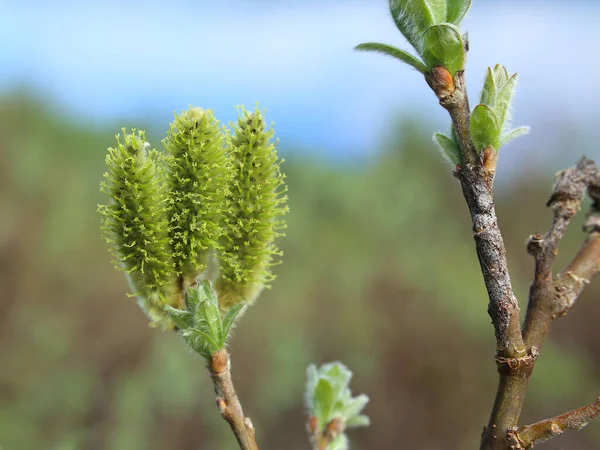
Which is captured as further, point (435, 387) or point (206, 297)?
point (435, 387)

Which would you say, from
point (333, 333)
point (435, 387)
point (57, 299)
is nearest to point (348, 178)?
point (333, 333)

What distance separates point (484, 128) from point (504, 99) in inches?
2.5

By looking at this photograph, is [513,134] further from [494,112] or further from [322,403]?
[322,403]

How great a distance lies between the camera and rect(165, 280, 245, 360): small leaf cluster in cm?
97

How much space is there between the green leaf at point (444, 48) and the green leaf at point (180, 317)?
57 centimetres

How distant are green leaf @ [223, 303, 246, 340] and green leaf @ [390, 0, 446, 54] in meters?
0.51

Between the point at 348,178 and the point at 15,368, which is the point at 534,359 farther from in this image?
the point at 348,178

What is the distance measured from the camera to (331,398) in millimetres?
1210

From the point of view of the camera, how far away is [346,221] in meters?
7.48

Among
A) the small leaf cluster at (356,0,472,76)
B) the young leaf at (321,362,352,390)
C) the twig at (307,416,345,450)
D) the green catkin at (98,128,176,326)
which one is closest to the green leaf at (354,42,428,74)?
the small leaf cluster at (356,0,472,76)

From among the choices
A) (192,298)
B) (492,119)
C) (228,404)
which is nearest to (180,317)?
(192,298)

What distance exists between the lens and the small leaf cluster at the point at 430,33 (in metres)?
0.83

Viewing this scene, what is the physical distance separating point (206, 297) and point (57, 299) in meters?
6.09

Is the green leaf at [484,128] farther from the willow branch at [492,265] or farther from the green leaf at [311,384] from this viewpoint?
the green leaf at [311,384]
